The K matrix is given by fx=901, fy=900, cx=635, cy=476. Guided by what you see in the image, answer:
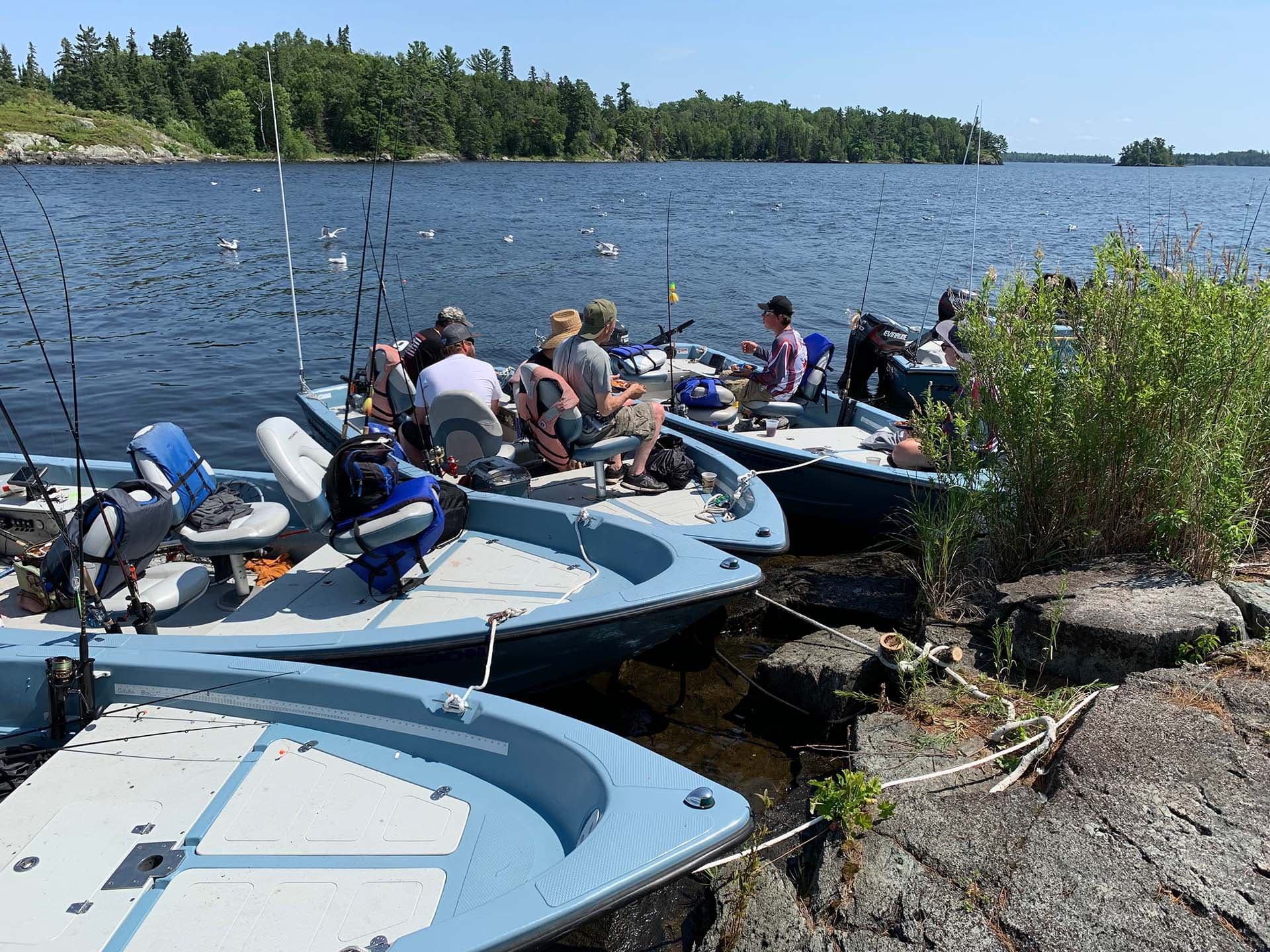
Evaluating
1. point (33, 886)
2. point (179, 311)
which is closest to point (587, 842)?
point (33, 886)

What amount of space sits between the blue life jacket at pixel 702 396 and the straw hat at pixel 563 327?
2235mm

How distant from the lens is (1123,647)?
4.44 metres

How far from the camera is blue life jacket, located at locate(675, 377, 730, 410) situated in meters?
8.64

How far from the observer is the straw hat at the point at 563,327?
6.59m

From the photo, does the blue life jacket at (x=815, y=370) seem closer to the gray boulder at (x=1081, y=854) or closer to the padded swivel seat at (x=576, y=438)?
the padded swivel seat at (x=576, y=438)

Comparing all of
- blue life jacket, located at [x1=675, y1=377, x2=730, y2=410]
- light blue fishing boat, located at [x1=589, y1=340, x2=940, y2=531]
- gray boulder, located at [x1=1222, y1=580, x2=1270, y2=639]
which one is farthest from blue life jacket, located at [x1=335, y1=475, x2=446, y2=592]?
gray boulder, located at [x1=1222, y1=580, x2=1270, y2=639]

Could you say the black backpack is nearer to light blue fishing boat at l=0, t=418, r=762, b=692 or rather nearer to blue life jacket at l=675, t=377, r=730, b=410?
light blue fishing boat at l=0, t=418, r=762, b=692

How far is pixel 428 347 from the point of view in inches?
295

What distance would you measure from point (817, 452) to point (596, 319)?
257 centimetres

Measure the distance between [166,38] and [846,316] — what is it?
341ft

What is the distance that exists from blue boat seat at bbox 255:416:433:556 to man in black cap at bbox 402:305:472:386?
189 cm

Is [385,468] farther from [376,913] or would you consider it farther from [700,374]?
[700,374]

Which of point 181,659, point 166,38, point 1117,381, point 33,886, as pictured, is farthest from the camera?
point 166,38

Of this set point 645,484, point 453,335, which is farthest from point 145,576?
A: point 645,484
